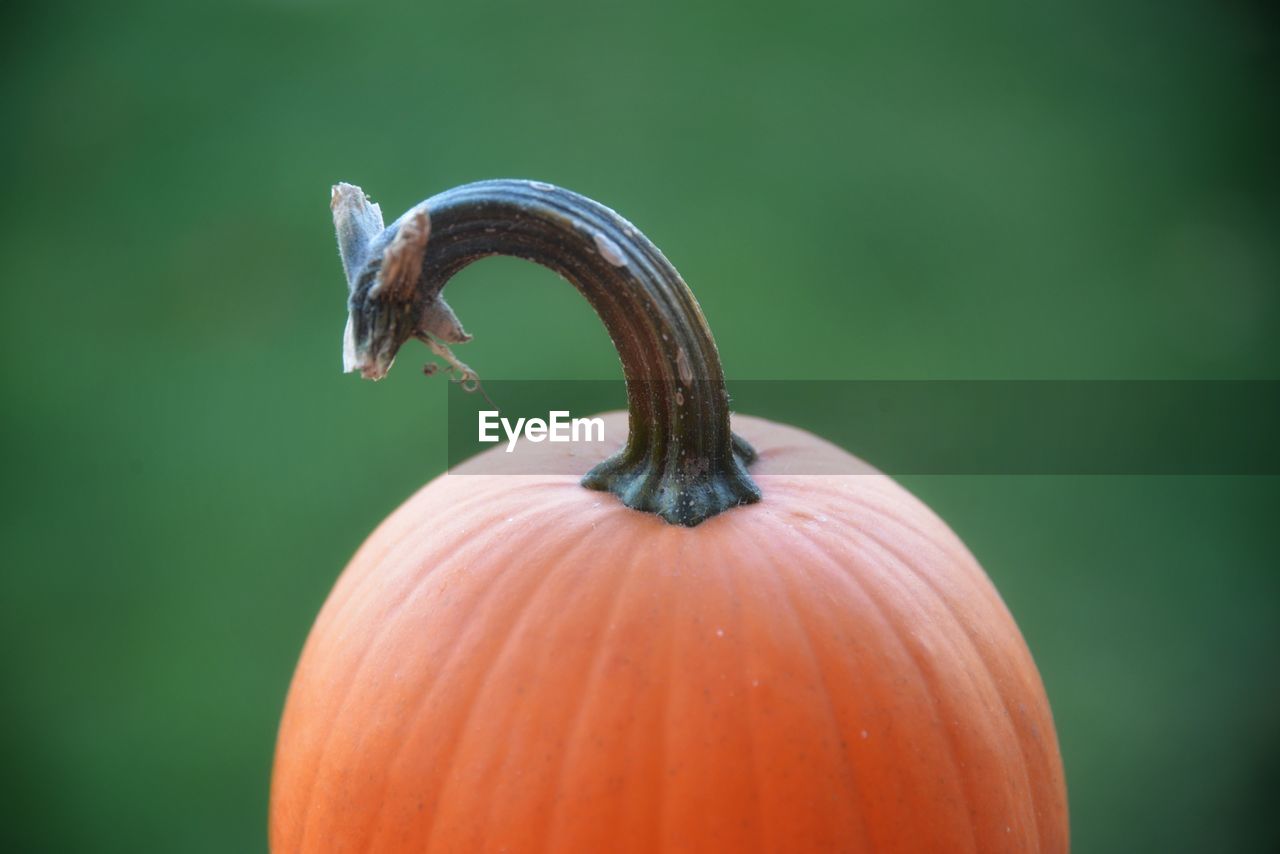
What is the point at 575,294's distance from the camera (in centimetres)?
198

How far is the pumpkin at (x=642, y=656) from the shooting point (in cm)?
65

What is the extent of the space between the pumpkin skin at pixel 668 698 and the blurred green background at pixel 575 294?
2.35ft

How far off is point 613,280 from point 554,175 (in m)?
1.33

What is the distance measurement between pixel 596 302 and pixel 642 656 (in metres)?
0.26

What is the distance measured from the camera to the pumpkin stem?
2.23 ft

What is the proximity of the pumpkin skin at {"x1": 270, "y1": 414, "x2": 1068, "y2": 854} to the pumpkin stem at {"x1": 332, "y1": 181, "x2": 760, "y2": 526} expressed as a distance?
0.13ft

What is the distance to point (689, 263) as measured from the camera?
6.53ft
